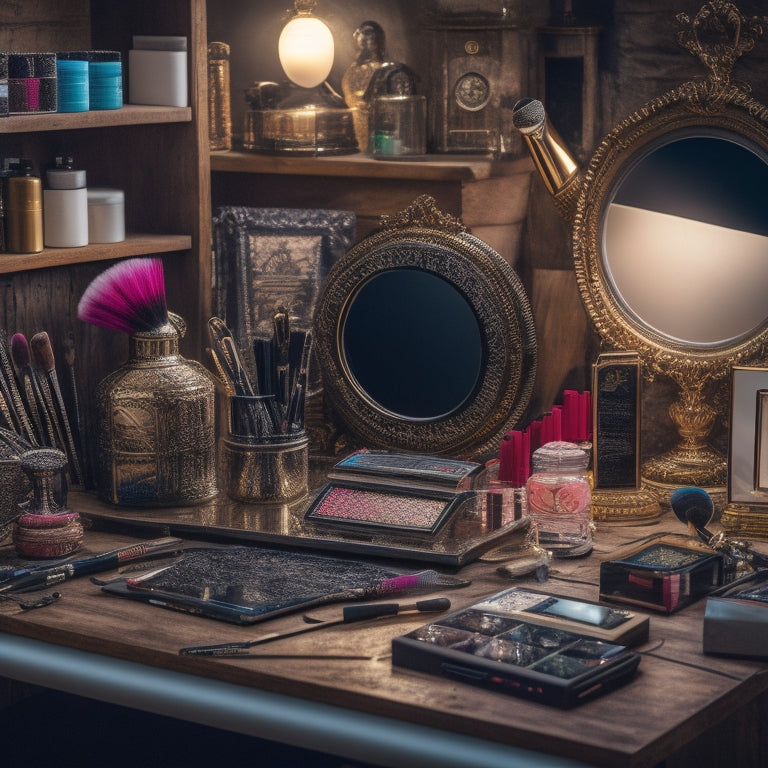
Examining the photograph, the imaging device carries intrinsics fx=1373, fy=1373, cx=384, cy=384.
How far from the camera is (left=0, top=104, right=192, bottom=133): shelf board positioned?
193 centimetres

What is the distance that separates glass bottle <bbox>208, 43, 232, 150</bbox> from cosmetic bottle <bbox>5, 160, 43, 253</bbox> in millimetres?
501

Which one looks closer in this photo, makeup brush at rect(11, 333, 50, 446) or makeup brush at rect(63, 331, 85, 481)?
makeup brush at rect(11, 333, 50, 446)

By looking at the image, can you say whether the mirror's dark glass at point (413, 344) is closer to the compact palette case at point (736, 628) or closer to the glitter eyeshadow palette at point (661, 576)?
the glitter eyeshadow palette at point (661, 576)

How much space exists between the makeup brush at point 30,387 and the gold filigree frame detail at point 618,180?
85 centimetres

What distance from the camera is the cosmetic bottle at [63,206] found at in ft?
6.76

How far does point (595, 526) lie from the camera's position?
1.99 m

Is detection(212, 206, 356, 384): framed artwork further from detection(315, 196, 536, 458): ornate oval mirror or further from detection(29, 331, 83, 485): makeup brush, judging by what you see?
detection(29, 331, 83, 485): makeup brush

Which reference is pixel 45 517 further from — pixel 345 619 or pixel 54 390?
pixel 345 619

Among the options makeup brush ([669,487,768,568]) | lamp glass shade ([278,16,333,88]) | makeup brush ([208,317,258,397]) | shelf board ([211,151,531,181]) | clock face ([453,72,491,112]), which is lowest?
makeup brush ([669,487,768,568])

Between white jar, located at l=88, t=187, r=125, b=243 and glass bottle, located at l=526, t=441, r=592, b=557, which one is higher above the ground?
white jar, located at l=88, t=187, r=125, b=243


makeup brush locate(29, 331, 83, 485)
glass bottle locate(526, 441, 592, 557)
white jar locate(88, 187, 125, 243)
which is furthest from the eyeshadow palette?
white jar locate(88, 187, 125, 243)

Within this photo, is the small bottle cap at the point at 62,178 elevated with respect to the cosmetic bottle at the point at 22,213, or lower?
elevated

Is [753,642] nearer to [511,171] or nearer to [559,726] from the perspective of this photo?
[559,726]

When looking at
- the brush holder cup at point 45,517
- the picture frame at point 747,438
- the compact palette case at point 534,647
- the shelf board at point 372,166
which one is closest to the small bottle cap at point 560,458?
the picture frame at point 747,438
